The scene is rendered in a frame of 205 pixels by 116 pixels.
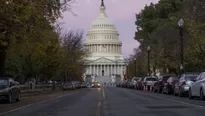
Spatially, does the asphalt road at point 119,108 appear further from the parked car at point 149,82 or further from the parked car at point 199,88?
the parked car at point 149,82

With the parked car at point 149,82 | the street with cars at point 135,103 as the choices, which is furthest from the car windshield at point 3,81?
the parked car at point 149,82

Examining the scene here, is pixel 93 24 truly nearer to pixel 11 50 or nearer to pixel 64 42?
pixel 64 42

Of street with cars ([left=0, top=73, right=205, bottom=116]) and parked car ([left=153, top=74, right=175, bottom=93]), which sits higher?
parked car ([left=153, top=74, right=175, bottom=93])

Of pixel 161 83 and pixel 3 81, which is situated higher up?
pixel 161 83

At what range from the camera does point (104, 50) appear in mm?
194250

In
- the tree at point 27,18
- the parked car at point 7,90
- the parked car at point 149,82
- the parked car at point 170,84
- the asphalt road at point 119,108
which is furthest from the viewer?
the parked car at point 149,82

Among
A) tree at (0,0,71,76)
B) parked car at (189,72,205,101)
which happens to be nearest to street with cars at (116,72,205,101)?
parked car at (189,72,205,101)

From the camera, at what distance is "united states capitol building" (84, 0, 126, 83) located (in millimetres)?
190000

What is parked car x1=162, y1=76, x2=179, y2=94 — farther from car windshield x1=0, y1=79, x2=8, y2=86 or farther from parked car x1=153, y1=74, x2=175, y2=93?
car windshield x1=0, y1=79, x2=8, y2=86

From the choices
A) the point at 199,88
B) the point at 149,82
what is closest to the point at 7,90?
the point at 199,88

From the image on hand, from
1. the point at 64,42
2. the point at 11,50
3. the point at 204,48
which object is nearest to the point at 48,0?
the point at 11,50

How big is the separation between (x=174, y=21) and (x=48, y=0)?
3100 centimetres

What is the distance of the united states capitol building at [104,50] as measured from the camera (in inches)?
7480

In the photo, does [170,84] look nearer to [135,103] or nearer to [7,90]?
[135,103]
